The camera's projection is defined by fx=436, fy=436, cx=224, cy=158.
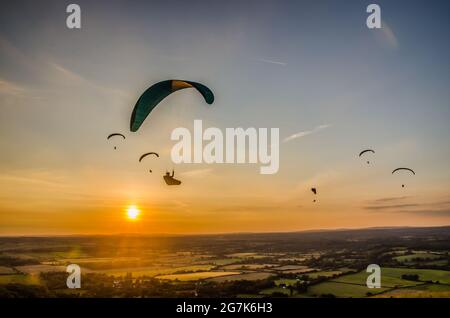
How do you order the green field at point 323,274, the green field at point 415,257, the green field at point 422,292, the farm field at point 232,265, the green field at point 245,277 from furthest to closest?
the green field at point 415,257, the green field at point 323,274, the green field at point 245,277, the farm field at point 232,265, the green field at point 422,292

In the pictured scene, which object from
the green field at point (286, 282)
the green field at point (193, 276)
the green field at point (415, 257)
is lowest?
the green field at point (286, 282)

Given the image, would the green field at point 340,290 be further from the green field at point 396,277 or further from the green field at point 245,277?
the green field at point 245,277

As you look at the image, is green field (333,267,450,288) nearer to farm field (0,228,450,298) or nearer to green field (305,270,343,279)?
farm field (0,228,450,298)

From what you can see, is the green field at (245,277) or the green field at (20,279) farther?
the green field at (20,279)

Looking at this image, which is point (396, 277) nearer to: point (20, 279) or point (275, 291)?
point (275, 291)

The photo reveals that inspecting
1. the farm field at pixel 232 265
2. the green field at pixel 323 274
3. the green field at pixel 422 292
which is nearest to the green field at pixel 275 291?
the farm field at pixel 232 265

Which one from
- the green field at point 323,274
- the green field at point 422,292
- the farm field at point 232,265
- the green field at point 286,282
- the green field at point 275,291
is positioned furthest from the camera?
the green field at point 323,274

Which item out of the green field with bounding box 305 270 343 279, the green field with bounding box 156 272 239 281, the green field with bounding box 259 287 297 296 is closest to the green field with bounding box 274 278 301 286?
the green field with bounding box 259 287 297 296

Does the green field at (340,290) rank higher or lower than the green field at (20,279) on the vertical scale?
Result: lower
